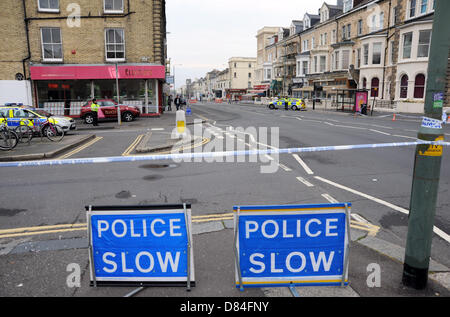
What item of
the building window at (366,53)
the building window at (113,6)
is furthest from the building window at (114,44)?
the building window at (366,53)

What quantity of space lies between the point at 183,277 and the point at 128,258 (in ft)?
2.06

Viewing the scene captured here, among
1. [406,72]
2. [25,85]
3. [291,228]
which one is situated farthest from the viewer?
[406,72]

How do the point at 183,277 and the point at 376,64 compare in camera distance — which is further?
the point at 376,64

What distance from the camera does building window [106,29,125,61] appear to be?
28562mm

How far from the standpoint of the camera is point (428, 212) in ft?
11.7

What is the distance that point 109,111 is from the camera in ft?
83.6

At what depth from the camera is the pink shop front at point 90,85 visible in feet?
92.0

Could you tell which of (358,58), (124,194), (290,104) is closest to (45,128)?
(124,194)

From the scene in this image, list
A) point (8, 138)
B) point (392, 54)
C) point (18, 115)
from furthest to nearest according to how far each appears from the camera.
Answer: point (392, 54) < point (18, 115) < point (8, 138)

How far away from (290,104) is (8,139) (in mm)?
37558

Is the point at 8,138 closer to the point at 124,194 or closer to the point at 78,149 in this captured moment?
the point at 78,149

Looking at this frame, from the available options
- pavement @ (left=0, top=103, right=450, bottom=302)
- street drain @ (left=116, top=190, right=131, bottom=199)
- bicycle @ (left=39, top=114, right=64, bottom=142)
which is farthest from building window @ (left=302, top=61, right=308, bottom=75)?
pavement @ (left=0, top=103, right=450, bottom=302)
